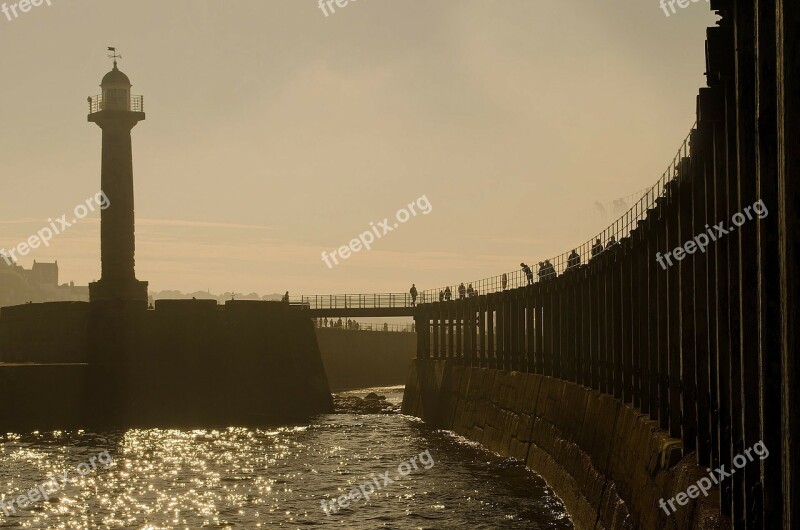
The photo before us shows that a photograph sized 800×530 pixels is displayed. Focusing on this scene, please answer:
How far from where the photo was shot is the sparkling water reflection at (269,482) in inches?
1028

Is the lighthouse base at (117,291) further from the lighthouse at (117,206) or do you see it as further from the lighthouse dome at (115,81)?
the lighthouse dome at (115,81)

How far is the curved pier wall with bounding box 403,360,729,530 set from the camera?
52.1 ft

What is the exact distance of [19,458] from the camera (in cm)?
3800

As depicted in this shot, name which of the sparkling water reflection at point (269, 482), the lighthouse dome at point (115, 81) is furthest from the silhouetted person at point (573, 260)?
the lighthouse dome at point (115, 81)

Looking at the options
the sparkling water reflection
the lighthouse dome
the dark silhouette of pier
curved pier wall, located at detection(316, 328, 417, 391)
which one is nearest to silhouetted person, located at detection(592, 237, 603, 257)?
the dark silhouette of pier

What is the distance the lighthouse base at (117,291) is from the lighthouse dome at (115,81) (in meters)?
10.5

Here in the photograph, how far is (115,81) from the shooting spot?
2264 inches

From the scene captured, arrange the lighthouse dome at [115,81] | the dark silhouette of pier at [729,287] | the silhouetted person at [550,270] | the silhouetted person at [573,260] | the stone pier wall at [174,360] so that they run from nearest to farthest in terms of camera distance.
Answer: the dark silhouette of pier at [729,287] < the silhouetted person at [573,260] < the silhouetted person at [550,270] < the stone pier wall at [174,360] < the lighthouse dome at [115,81]

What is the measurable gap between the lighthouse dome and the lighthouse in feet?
2.53

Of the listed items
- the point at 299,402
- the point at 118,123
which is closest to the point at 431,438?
the point at 299,402

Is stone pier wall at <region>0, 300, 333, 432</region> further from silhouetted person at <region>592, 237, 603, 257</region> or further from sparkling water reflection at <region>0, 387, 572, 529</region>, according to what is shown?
silhouetted person at <region>592, 237, 603, 257</region>

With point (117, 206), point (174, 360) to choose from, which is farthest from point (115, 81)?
point (174, 360)

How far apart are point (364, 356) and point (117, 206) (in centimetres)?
3968

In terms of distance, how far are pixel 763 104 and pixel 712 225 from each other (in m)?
4.78
